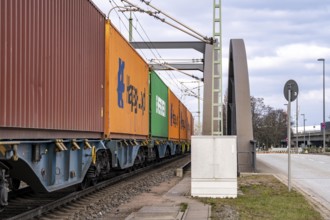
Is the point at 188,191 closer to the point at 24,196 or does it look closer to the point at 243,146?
the point at 24,196

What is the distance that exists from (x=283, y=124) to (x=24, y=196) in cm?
8433

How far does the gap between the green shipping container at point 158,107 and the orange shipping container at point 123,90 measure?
1.90m

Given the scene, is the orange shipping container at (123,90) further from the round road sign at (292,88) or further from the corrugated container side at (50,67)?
the round road sign at (292,88)

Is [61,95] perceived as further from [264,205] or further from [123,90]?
[123,90]

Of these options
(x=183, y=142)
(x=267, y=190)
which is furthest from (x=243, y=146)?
(x=183, y=142)

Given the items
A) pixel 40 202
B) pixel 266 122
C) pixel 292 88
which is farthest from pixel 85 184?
pixel 266 122

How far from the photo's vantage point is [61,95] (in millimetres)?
9219

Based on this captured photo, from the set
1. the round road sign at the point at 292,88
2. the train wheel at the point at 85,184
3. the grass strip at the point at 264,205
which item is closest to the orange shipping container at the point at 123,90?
the train wheel at the point at 85,184

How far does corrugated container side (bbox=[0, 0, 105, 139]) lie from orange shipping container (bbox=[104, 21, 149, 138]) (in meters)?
0.52

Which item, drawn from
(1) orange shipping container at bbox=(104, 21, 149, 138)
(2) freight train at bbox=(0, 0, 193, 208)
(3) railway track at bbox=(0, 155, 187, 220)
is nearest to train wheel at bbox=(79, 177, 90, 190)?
(2) freight train at bbox=(0, 0, 193, 208)

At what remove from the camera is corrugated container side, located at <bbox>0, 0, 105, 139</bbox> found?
705 centimetres

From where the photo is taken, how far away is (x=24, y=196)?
36.2ft

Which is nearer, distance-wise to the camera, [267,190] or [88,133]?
[88,133]

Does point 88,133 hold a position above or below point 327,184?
above
